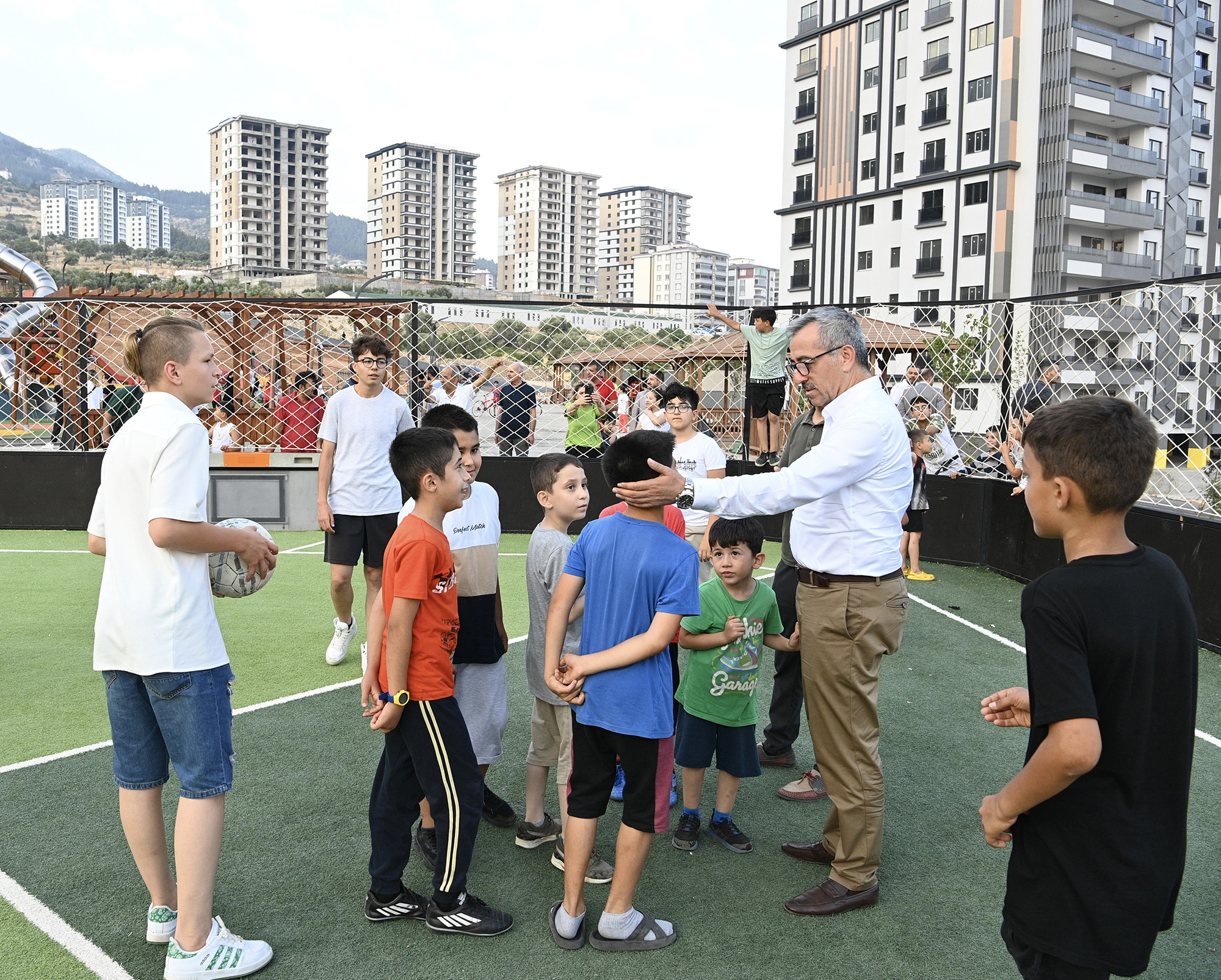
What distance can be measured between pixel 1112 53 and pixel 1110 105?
2217 mm

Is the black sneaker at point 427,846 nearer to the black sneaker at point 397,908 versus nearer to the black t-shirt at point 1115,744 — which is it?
the black sneaker at point 397,908

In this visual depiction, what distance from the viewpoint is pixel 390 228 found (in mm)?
163000

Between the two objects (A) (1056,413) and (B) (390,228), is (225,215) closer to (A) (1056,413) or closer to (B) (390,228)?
(B) (390,228)

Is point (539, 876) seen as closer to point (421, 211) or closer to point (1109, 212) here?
point (1109, 212)

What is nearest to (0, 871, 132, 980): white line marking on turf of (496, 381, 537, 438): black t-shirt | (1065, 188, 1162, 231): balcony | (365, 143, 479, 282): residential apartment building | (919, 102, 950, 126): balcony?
(496, 381, 537, 438): black t-shirt

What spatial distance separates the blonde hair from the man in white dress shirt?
171 centimetres

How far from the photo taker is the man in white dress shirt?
2.89 meters

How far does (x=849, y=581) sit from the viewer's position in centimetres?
298

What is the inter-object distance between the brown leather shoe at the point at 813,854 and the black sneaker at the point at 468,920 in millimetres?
1079

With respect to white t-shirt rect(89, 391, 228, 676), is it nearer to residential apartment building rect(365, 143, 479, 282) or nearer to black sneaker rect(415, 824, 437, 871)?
black sneaker rect(415, 824, 437, 871)

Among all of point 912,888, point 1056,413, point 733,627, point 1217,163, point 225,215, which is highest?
point 225,215

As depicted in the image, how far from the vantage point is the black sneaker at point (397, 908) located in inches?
109

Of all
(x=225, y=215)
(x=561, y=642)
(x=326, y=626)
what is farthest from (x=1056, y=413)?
(x=225, y=215)

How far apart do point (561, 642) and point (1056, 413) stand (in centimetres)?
147
